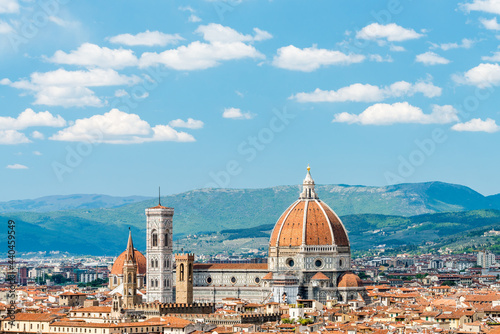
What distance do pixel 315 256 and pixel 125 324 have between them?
37613 mm

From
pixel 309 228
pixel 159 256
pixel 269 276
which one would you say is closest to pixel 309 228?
pixel 309 228

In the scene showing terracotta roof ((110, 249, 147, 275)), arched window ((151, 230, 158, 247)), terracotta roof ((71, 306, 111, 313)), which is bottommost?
terracotta roof ((71, 306, 111, 313))

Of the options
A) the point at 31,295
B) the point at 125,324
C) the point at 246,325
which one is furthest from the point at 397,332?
the point at 31,295

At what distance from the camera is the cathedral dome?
111m

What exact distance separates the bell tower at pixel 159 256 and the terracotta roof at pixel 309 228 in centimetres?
1172

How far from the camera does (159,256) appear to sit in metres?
107

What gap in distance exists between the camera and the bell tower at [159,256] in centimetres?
10594

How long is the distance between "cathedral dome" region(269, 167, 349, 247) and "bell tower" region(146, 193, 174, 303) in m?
11.7

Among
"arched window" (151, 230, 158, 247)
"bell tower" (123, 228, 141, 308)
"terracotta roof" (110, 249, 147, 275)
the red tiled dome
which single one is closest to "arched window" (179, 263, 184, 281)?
"arched window" (151, 230, 158, 247)

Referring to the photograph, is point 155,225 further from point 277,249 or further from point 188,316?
point 188,316

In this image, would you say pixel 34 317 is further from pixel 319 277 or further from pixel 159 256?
pixel 319 277

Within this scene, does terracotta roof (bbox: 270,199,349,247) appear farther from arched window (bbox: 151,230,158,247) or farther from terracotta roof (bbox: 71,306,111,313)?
terracotta roof (bbox: 71,306,111,313)

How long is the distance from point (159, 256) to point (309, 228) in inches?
593

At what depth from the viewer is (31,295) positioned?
12306 centimetres
